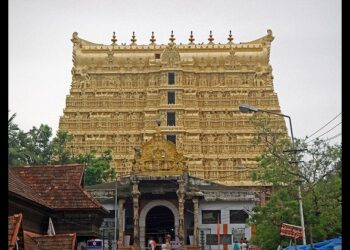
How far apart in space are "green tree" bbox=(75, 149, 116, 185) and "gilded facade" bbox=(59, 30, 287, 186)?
4.65 metres

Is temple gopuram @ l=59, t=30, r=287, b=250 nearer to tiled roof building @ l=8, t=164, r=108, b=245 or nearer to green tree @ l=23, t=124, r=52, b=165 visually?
green tree @ l=23, t=124, r=52, b=165

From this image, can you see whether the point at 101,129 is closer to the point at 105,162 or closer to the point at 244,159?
the point at 105,162

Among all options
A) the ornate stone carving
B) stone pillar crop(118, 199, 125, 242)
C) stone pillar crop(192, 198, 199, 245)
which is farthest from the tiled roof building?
the ornate stone carving

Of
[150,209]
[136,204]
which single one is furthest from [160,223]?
[136,204]

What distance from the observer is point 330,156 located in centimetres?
2703

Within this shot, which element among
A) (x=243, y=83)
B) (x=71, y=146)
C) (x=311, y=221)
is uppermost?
(x=243, y=83)

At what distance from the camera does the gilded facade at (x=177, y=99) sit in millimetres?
71562

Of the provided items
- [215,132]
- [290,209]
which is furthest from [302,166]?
[215,132]

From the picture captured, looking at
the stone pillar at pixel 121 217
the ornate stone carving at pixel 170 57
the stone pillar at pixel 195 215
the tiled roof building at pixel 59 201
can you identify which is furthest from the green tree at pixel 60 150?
the tiled roof building at pixel 59 201

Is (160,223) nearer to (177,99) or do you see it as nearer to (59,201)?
(177,99)

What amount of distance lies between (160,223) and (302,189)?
24625 mm

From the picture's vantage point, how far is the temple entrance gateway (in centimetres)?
5247
